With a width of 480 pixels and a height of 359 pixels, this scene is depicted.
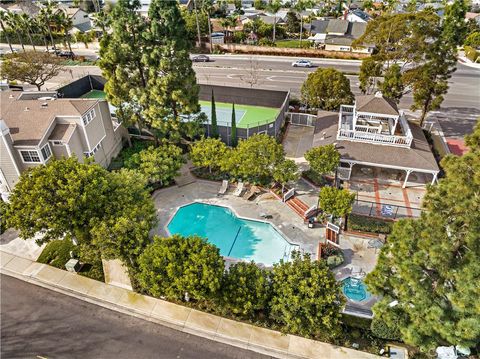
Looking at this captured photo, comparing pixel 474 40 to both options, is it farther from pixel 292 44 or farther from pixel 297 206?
pixel 297 206

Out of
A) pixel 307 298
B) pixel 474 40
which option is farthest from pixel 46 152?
pixel 474 40

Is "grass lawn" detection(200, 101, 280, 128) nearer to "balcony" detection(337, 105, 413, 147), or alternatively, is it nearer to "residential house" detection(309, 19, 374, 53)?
"balcony" detection(337, 105, 413, 147)

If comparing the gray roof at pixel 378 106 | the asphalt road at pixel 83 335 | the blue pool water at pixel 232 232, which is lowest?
the asphalt road at pixel 83 335

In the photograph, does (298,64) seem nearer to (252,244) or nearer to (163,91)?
(163,91)

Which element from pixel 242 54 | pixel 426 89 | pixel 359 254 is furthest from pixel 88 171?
pixel 242 54

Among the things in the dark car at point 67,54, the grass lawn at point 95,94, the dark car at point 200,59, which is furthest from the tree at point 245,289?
the dark car at point 67,54

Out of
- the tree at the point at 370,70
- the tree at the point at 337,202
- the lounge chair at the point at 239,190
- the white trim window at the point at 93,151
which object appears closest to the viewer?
the tree at the point at 337,202

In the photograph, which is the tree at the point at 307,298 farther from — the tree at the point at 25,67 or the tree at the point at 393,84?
the tree at the point at 25,67
